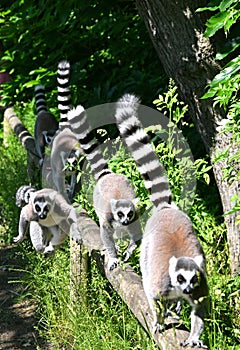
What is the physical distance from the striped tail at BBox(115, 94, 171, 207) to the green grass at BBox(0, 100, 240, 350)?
37cm

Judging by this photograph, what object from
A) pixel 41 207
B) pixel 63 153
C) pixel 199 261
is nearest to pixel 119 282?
pixel 199 261

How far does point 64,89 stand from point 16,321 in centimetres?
218

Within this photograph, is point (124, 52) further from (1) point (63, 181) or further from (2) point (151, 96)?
(1) point (63, 181)

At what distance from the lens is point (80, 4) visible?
568 centimetres

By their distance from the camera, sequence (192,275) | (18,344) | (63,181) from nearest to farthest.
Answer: (192,275) → (18,344) → (63,181)

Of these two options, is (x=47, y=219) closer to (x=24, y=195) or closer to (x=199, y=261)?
(x=24, y=195)

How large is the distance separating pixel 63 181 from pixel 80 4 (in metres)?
1.50

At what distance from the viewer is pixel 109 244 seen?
389 cm

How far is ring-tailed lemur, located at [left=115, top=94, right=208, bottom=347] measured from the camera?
113 inches

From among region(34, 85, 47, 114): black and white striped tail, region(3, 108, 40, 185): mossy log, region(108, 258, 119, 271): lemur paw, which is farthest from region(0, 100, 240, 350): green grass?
region(34, 85, 47, 114): black and white striped tail

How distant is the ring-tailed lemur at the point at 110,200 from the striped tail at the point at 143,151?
34 centimetres

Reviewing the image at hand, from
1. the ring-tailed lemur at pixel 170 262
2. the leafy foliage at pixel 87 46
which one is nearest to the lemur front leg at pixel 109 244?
the ring-tailed lemur at pixel 170 262

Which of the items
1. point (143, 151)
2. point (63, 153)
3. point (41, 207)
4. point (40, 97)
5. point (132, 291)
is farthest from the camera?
point (40, 97)

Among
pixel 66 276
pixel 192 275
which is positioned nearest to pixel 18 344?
pixel 66 276
